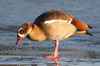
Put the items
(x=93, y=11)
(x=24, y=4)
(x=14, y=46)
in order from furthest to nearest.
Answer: (x=24, y=4) → (x=93, y=11) → (x=14, y=46)

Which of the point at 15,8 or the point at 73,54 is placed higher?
the point at 15,8

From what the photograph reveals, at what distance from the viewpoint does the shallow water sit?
304 inches

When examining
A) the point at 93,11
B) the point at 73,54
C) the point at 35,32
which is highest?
the point at 93,11

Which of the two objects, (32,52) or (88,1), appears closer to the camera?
(32,52)

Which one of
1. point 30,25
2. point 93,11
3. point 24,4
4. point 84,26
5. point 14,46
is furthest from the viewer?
point 24,4

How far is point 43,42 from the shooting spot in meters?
9.87

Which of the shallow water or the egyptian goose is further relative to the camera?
the egyptian goose

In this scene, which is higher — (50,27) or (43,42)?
(50,27)

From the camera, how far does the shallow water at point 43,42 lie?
25.3ft

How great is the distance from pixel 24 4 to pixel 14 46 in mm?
6837

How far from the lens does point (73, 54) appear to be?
8422 mm

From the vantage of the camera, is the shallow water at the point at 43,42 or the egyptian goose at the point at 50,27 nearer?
the shallow water at the point at 43,42

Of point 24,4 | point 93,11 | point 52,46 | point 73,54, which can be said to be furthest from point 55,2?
point 73,54

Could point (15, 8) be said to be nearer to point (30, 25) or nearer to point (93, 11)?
point (93, 11)
